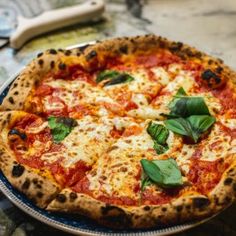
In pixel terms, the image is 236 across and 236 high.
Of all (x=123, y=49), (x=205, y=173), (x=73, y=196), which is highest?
(x=123, y=49)

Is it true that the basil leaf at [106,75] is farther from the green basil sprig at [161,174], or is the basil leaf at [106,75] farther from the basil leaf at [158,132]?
the green basil sprig at [161,174]

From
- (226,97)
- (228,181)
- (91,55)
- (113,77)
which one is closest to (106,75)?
(113,77)

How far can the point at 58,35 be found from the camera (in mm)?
3238

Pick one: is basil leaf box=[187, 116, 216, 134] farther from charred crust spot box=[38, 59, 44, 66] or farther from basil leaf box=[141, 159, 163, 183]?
charred crust spot box=[38, 59, 44, 66]

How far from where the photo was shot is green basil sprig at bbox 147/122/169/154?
210cm

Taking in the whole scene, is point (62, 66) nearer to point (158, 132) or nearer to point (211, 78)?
point (158, 132)

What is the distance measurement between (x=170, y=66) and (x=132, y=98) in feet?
1.16

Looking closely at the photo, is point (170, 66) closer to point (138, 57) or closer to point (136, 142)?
point (138, 57)

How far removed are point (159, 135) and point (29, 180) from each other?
0.62 m

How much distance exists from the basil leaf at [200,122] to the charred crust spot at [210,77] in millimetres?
284

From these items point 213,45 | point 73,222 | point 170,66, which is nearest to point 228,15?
point 213,45

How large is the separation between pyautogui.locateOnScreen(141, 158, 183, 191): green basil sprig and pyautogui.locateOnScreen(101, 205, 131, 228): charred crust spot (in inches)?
7.4

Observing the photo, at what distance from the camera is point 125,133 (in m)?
2.20

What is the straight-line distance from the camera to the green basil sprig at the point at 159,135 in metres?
2.10
